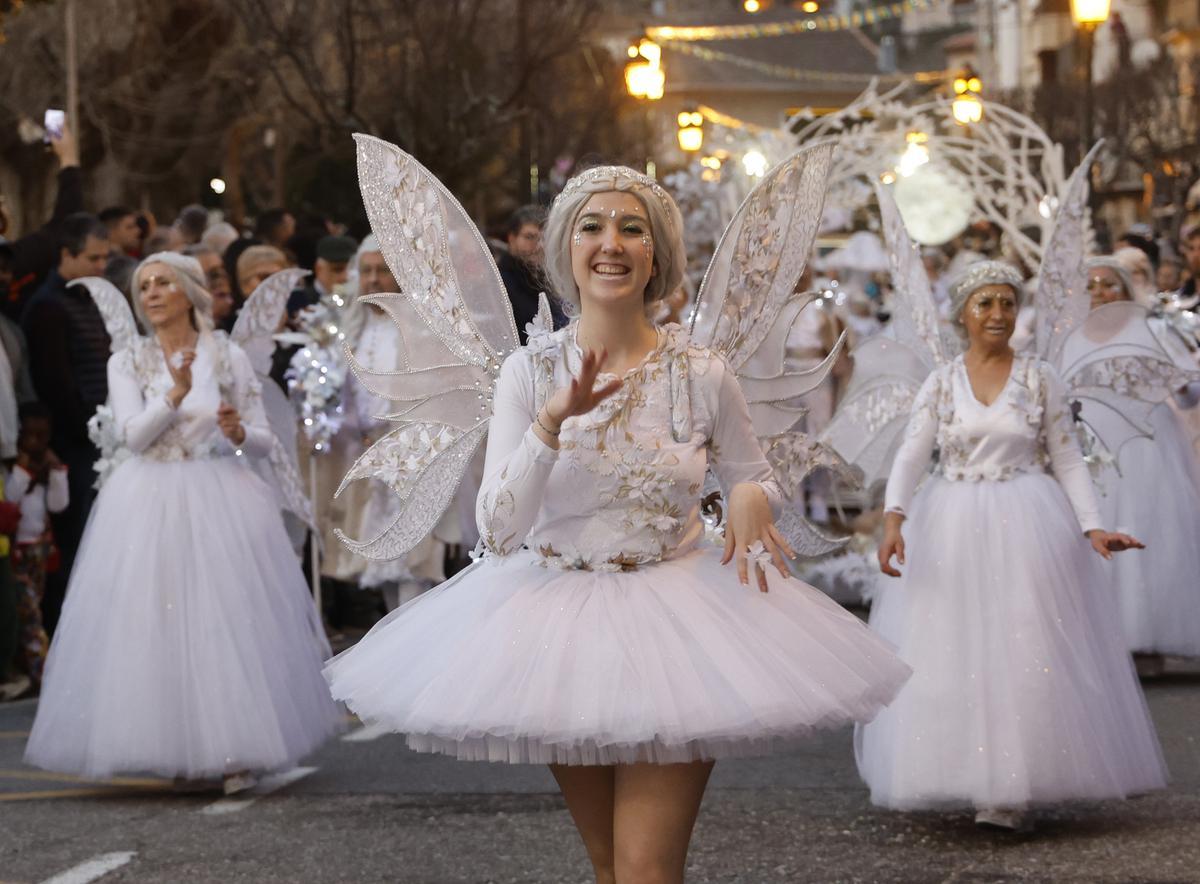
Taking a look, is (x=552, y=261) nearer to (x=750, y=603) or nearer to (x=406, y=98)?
(x=750, y=603)

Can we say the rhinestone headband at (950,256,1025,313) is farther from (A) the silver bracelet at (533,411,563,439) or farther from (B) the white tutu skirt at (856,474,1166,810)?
(A) the silver bracelet at (533,411,563,439)

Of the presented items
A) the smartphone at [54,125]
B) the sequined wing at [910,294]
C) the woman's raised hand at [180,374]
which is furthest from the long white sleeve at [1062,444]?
the smartphone at [54,125]

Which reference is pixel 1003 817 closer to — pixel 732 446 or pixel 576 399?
pixel 732 446

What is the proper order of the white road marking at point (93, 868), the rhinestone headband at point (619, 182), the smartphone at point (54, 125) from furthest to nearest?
the smartphone at point (54, 125) < the white road marking at point (93, 868) < the rhinestone headband at point (619, 182)

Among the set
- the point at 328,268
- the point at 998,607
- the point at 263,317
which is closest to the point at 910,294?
the point at 998,607

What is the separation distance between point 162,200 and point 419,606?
114 ft

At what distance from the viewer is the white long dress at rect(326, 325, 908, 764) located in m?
5.17

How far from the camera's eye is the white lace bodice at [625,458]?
5523 mm

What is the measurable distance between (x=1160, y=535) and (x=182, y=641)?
209 inches

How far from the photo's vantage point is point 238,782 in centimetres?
888

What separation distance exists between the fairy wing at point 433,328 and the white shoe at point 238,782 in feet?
8.28

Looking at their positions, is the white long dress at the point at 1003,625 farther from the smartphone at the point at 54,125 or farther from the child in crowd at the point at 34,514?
the smartphone at the point at 54,125

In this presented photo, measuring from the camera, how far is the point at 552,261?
5797 mm

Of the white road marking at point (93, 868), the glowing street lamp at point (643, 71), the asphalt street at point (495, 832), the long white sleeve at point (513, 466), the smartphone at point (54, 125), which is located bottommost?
the asphalt street at point (495, 832)
